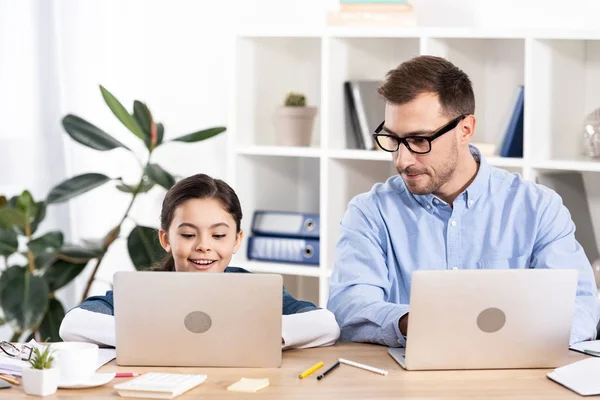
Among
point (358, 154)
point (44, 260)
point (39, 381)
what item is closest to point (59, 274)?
point (44, 260)

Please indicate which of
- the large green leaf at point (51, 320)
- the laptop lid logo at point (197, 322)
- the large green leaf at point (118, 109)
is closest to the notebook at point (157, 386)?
the laptop lid logo at point (197, 322)

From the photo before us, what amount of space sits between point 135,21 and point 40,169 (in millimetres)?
717

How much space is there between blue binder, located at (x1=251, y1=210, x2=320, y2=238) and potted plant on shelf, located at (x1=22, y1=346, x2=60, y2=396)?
1955mm

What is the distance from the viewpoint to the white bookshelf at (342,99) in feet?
10.5

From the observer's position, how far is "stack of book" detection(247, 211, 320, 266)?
356 centimetres

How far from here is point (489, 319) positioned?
5.82 ft

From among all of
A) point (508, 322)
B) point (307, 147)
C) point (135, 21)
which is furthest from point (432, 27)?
point (508, 322)

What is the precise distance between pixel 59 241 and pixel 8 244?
175 millimetres

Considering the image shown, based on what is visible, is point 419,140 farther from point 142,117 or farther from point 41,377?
point 142,117

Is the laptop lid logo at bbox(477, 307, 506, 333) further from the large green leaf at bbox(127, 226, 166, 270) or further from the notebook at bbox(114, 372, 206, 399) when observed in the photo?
the large green leaf at bbox(127, 226, 166, 270)

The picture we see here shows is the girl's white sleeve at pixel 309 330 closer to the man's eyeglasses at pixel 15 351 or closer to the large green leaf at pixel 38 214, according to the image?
the man's eyeglasses at pixel 15 351

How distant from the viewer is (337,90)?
3471 millimetres

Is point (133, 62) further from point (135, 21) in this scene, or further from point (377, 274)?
point (377, 274)

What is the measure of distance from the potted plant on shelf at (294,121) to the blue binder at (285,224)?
27cm
